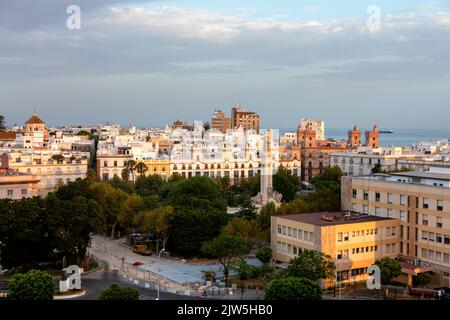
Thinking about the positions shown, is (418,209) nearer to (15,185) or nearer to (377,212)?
(377,212)

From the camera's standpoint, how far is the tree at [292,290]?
83.3 feet

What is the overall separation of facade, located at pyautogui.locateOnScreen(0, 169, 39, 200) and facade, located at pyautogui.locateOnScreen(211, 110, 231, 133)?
85.4m

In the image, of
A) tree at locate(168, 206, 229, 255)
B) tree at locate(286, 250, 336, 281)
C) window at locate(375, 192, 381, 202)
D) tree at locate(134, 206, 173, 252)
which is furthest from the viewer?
tree at locate(134, 206, 173, 252)

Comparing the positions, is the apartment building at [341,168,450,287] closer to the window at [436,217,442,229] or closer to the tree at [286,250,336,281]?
the window at [436,217,442,229]

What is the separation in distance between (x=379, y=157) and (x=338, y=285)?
46343 mm

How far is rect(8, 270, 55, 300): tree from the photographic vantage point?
26109mm

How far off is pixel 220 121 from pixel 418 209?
334 feet

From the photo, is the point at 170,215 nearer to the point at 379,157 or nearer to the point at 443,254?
the point at 443,254

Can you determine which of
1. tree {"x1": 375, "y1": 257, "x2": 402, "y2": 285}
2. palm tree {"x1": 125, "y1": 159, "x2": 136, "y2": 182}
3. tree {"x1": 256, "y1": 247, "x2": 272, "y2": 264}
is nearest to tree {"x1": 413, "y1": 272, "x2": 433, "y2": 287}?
tree {"x1": 375, "y1": 257, "x2": 402, "y2": 285}

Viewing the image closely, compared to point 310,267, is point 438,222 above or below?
above

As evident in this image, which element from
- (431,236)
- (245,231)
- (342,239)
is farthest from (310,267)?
(245,231)

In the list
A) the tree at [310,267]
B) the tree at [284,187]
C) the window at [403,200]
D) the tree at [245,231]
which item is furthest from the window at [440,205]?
the tree at [284,187]

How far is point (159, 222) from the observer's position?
42.1 m

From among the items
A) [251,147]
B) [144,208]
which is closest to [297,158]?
[251,147]
